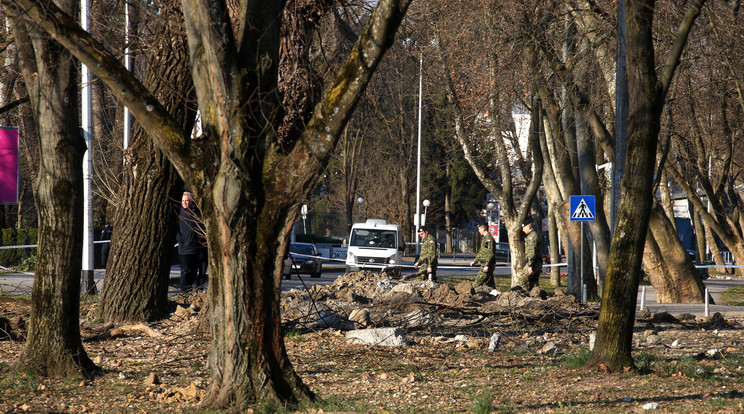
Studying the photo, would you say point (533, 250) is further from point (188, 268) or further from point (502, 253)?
point (502, 253)

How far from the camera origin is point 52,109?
23.8ft

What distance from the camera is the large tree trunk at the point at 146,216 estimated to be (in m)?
10.3

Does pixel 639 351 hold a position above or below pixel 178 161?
below

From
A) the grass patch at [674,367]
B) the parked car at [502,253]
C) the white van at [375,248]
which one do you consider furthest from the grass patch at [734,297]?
the parked car at [502,253]

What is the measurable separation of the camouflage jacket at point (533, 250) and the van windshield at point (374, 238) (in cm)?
1205

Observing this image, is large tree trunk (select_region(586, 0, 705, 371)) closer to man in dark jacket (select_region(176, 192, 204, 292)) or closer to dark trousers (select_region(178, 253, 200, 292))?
man in dark jacket (select_region(176, 192, 204, 292))

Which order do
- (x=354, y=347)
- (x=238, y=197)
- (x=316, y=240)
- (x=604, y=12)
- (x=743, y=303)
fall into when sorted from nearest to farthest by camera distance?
1. (x=238, y=197)
2. (x=354, y=347)
3. (x=604, y=12)
4. (x=743, y=303)
5. (x=316, y=240)

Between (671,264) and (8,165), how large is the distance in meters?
13.9

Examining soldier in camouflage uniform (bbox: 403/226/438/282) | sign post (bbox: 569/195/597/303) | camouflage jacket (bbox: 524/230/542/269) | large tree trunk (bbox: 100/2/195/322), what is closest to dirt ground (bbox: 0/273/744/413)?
large tree trunk (bbox: 100/2/195/322)

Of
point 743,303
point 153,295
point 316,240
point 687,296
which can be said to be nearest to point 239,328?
point 153,295

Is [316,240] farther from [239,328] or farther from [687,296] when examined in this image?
[239,328]

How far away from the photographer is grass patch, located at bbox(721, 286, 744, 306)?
19875 millimetres

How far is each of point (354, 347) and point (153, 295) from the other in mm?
2893

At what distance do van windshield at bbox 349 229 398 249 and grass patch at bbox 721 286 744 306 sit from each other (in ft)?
35.8
